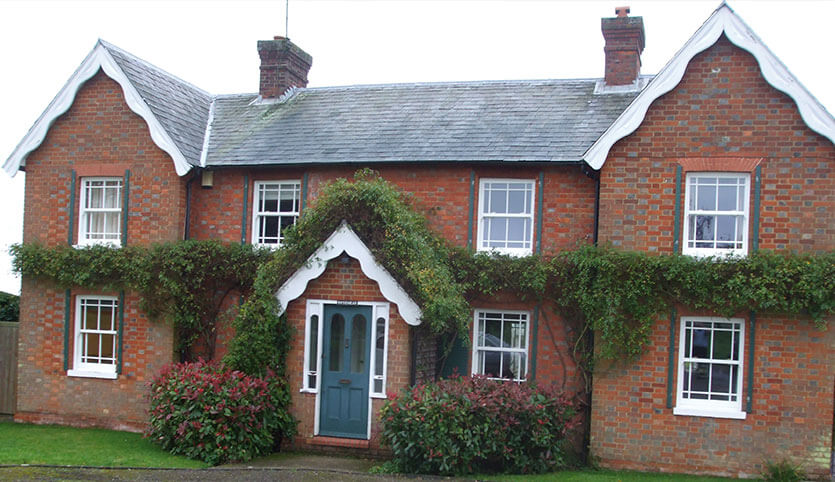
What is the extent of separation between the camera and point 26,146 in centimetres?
1562

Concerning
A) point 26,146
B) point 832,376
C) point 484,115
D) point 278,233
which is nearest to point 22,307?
point 26,146

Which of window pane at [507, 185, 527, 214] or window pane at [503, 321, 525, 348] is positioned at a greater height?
window pane at [507, 185, 527, 214]

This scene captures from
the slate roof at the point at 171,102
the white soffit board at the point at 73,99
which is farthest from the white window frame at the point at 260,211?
the white soffit board at the point at 73,99

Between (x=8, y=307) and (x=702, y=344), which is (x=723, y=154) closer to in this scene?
(x=702, y=344)

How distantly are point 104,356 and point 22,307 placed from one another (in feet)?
6.49

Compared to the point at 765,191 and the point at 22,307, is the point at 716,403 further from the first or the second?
the point at 22,307

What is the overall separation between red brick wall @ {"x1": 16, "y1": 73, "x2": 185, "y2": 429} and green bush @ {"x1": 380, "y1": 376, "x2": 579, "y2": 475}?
216 inches

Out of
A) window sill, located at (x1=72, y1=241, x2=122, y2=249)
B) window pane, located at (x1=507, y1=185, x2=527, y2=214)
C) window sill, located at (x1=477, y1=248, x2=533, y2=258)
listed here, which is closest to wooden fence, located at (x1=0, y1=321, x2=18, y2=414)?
window sill, located at (x1=72, y1=241, x2=122, y2=249)

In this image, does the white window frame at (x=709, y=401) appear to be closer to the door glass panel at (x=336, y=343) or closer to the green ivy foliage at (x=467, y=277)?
the green ivy foliage at (x=467, y=277)

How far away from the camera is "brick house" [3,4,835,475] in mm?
12266

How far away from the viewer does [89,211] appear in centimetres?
1544

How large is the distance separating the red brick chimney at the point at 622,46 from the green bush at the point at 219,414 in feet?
28.7

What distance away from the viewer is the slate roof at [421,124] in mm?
14219

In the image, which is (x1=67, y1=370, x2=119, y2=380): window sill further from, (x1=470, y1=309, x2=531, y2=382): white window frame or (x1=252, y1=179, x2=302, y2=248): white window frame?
(x1=470, y1=309, x2=531, y2=382): white window frame
